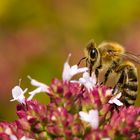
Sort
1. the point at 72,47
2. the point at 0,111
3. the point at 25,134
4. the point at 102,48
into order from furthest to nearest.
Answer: the point at 72,47 → the point at 0,111 → the point at 102,48 → the point at 25,134

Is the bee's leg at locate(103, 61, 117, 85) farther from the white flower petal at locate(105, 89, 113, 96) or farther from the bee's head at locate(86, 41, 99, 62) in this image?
the white flower petal at locate(105, 89, 113, 96)

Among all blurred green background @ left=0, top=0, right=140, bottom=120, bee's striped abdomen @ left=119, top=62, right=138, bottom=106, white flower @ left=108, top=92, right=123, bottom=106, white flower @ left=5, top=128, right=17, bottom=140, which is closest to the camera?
white flower @ left=5, top=128, right=17, bottom=140

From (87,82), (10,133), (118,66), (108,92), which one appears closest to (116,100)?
(108,92)

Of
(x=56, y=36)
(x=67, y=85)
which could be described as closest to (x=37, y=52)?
(x=56, y=36)

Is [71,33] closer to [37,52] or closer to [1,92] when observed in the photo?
[37,52]

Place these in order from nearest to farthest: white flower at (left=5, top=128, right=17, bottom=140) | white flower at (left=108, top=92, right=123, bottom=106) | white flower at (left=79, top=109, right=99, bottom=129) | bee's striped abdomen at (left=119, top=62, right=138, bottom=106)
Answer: white flower at (left=79, top=109, right=99, bottom=129)
white flower at (left=5, top=128, right=17, bottom=140)
white flower at (left=108, top=92, right=123, bottom=106)
bee's striped abdomen at (left=119, top=62, right=138, bottom=106)

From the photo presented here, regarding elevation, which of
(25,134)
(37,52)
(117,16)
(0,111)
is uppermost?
(117,16)

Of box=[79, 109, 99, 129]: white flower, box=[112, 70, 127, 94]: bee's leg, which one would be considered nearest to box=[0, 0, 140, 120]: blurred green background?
box=[112, 70, 127, 94]: bee's leg

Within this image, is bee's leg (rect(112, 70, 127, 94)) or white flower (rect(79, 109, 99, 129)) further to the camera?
bee's leg (rect(112, 70, 127, 94))
